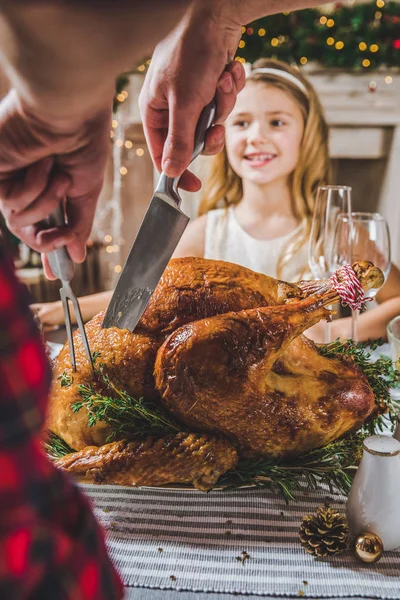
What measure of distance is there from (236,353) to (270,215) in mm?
1401

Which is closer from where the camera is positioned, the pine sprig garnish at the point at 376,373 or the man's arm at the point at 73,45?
the man's arm at the point at 73,45

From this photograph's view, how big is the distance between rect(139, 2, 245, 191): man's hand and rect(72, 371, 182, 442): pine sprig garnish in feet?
0.90

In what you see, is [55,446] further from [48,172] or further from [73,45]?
[73,45]

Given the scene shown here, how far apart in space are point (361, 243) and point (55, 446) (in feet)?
1.99

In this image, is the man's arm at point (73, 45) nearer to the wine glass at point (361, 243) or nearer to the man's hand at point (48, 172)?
the man's hand at point (48, 172)

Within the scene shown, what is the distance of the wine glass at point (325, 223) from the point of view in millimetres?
1019

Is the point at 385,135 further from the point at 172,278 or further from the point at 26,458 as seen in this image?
the point at 26,458

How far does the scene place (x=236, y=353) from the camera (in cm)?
62

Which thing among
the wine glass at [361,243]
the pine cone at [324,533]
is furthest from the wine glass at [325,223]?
the pine cone at [324,533]

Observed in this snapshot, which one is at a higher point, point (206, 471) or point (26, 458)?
point (26, 458)

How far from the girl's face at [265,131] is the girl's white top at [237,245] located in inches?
Answer: 8.5

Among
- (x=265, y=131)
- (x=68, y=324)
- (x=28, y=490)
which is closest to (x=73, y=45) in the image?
(x=28, y=490)

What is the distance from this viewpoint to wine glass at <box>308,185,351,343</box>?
102 centimetres

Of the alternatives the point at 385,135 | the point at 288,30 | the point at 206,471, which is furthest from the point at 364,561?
the point at 385,135
